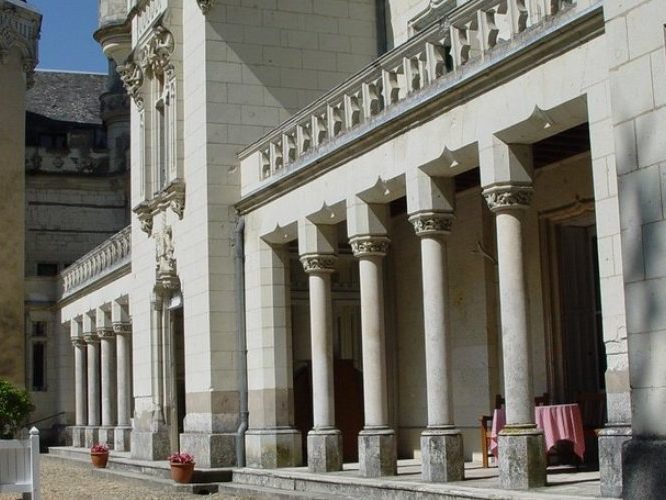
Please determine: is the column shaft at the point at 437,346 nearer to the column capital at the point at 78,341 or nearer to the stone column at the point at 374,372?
the stone column at the point at 374,372

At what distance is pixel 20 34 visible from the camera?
118ft

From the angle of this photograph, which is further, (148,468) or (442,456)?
(148,468)

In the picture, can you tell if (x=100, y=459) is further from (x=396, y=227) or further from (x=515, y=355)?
(x=515, y=355)

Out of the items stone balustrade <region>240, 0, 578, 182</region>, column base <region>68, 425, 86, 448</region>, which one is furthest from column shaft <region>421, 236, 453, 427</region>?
column base <region>68, 425, 86, 448</region>

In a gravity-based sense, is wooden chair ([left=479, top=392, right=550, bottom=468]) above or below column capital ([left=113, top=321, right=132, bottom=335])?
below

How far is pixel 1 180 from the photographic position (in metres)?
34.4

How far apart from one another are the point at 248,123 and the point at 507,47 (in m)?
7.64

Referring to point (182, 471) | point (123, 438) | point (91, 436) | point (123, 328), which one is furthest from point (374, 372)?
point (91, 436)

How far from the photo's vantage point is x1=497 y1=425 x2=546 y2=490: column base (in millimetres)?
11156

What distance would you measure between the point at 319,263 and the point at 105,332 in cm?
1446

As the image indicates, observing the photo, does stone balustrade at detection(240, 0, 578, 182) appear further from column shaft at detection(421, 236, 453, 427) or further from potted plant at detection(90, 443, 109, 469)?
potted plant at detection(90, 443, 109, 469)

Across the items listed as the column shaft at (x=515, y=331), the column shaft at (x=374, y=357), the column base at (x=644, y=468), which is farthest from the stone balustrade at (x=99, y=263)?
the column base at (x=644, y=468)

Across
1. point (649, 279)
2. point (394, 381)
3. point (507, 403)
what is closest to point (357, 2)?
point (394, 381)

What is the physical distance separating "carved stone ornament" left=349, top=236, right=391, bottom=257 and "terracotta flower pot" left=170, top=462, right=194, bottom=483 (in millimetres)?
4297
